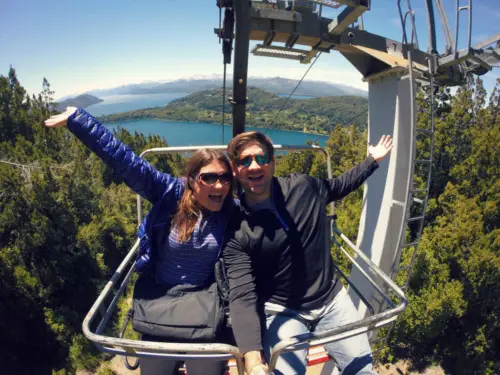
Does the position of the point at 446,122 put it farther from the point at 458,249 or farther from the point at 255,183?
the point at 255,183

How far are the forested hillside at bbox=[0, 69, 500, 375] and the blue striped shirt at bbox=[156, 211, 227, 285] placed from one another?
1181 centimetres

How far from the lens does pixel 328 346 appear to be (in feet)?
7.93

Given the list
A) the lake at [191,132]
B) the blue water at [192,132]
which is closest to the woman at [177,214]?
the blue water at [192,132]

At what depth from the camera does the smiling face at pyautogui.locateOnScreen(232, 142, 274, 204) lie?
221 centimetres

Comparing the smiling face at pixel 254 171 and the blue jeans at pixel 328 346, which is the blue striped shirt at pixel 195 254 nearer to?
the smiling face at pixel 254 171

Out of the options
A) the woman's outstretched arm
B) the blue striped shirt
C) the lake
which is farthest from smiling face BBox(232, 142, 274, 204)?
the lake

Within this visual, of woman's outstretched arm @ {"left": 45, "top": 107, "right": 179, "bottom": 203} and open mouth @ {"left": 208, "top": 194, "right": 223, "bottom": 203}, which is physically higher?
woman's outstretched arm @ {"left": 45, "top": 107, "right": 179, "bottom": 203}

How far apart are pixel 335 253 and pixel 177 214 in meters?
11.8

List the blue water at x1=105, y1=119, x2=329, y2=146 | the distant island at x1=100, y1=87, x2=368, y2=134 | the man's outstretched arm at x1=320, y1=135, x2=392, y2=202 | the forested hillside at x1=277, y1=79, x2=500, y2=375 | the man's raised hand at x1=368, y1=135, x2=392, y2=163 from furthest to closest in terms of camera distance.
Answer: the distant island at x1=100, y1=87, x2=368, y2=134 < the blue water at x1=105, y1=119, x2=329, y2=146 < the forested hillside at x1=277, y1=79, x2=500, y2=375 < the man's raised hand at x1=368, y1=135, x2=392, y2=163 < the man's outstretched arm at x1=320, y1=135, x2=392, y2=202

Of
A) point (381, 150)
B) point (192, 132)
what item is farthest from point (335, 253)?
point (192, 132)

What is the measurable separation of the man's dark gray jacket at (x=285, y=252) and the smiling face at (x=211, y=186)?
0.64 feet

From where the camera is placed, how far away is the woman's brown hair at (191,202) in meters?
2.21

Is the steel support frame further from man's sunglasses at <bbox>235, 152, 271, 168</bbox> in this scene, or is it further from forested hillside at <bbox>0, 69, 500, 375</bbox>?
forested hillside at <bbox>0, 69, 500, 375</bbox>

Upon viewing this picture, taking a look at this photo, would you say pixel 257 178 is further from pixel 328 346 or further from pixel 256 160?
pixel 328 346
